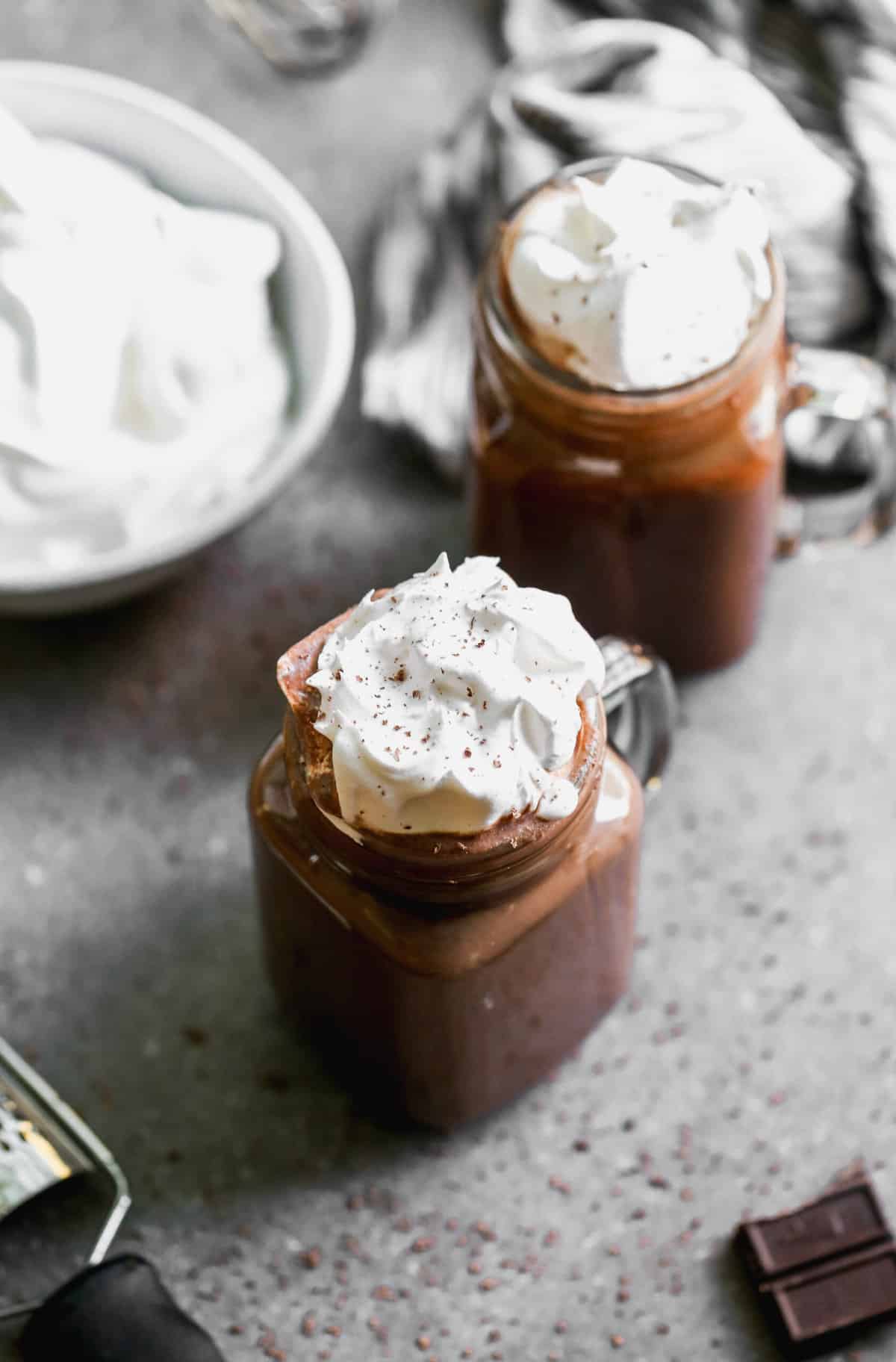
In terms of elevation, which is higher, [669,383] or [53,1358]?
[669,383]

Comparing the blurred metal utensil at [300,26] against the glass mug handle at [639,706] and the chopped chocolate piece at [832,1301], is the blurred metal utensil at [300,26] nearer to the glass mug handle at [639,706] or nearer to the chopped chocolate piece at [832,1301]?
the glass mug handle at [639,706]

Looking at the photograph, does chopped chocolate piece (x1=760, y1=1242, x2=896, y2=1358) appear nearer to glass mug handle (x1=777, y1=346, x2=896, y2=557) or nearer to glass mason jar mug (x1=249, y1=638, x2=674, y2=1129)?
glass mason jar mug (x1=249, y1=638, x2=674, y2=1129)

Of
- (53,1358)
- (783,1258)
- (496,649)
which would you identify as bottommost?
(783,1258)

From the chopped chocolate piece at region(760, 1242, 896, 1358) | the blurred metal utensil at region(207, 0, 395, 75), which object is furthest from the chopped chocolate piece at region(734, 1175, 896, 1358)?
the blurred metal utensil at region(207, 0, 395, 75)

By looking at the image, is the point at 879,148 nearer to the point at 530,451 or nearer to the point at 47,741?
the point at 530,451

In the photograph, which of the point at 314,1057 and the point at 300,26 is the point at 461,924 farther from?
the point at 300,26

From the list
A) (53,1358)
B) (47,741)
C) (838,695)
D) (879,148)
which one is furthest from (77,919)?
(879,148)

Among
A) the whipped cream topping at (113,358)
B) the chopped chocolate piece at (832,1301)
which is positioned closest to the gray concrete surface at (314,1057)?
the chopped chocolate piece at (832,1301)
